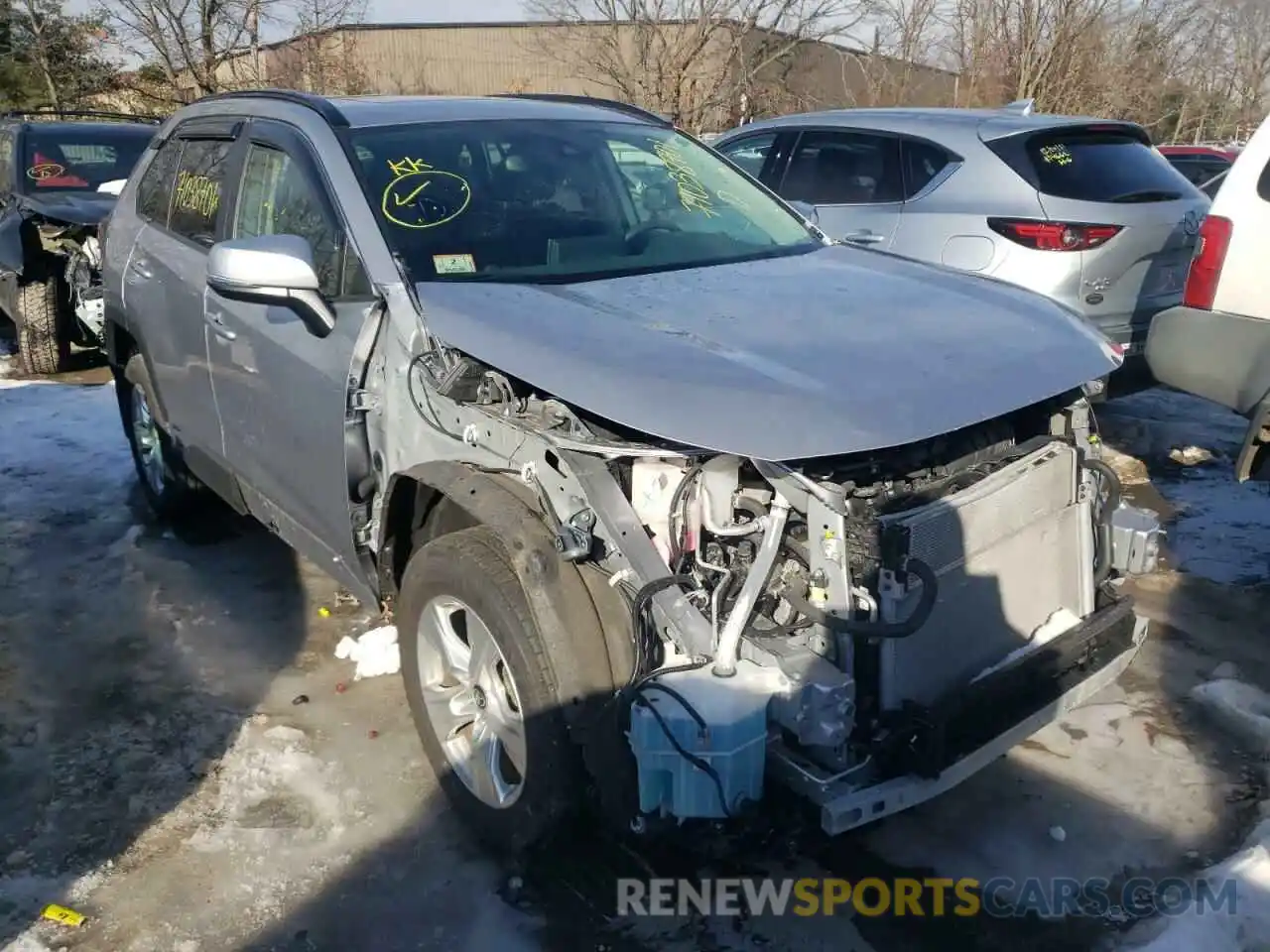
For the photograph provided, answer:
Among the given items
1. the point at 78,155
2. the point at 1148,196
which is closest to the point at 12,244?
the point at 78,155

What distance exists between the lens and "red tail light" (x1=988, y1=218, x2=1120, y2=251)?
5711 mm

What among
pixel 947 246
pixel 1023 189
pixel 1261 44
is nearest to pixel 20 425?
pixel 947 246

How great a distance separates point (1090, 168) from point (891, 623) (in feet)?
14.8

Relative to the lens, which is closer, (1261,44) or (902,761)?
(902,761)

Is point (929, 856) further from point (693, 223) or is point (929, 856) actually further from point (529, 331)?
point (693, 223)

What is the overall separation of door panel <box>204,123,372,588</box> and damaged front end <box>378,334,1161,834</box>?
15.0 inches

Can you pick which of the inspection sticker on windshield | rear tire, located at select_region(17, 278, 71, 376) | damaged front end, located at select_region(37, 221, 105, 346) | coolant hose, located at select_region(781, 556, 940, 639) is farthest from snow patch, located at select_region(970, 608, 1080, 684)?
rear tire, located at select_region(17, 278, 71, 376)

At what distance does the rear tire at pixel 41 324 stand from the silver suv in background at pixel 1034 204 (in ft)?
20.2

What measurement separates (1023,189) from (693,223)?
9.59 ft

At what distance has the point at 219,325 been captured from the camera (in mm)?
3963

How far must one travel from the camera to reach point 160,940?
2789 millimetres

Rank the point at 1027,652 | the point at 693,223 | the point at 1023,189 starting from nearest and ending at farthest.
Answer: the point at 1027,652 → the point at 693,223 → the point at 1023,189

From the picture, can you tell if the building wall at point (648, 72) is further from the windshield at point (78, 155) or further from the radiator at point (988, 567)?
the radiator at point (988, 567)

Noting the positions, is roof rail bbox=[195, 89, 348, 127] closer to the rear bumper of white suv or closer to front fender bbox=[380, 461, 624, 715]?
front fender bbox=[380, 461, 624, 715]
